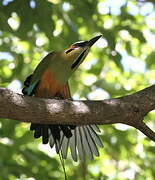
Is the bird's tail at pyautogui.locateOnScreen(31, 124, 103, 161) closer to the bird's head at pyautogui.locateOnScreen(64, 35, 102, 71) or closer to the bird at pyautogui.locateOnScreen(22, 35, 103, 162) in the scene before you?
the bird at pyautogui.locateOnScreen(22, 35, 103, 162)

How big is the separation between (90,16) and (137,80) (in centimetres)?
302

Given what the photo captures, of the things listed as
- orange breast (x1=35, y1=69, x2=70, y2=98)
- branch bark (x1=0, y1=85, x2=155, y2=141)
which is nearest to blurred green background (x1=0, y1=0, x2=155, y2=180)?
orange breast (x1=35, y1=69, x2=70, y2=98)

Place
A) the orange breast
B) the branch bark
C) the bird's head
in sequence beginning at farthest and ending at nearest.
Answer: the orange breast < the bird's head < the branch bark

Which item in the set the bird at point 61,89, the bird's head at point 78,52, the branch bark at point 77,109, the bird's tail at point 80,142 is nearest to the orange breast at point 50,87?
the bird at point 61,89

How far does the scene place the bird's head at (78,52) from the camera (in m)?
3.61

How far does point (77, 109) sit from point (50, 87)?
1101mm

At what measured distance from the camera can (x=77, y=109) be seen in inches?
107

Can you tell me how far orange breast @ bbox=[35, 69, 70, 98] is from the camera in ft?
12.3

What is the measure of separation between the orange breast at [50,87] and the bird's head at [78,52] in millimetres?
205

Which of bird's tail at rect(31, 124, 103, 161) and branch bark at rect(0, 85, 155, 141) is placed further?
bird's tail at rect(31, 124, 103, 161)

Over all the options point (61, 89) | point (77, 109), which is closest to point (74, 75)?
point (61, 89)

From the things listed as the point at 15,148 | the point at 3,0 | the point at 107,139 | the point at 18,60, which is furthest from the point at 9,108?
the point at 18,60

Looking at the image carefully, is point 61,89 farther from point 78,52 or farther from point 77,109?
point 77,109

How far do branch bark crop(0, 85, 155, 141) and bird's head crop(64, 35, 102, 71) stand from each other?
85 centimetres
